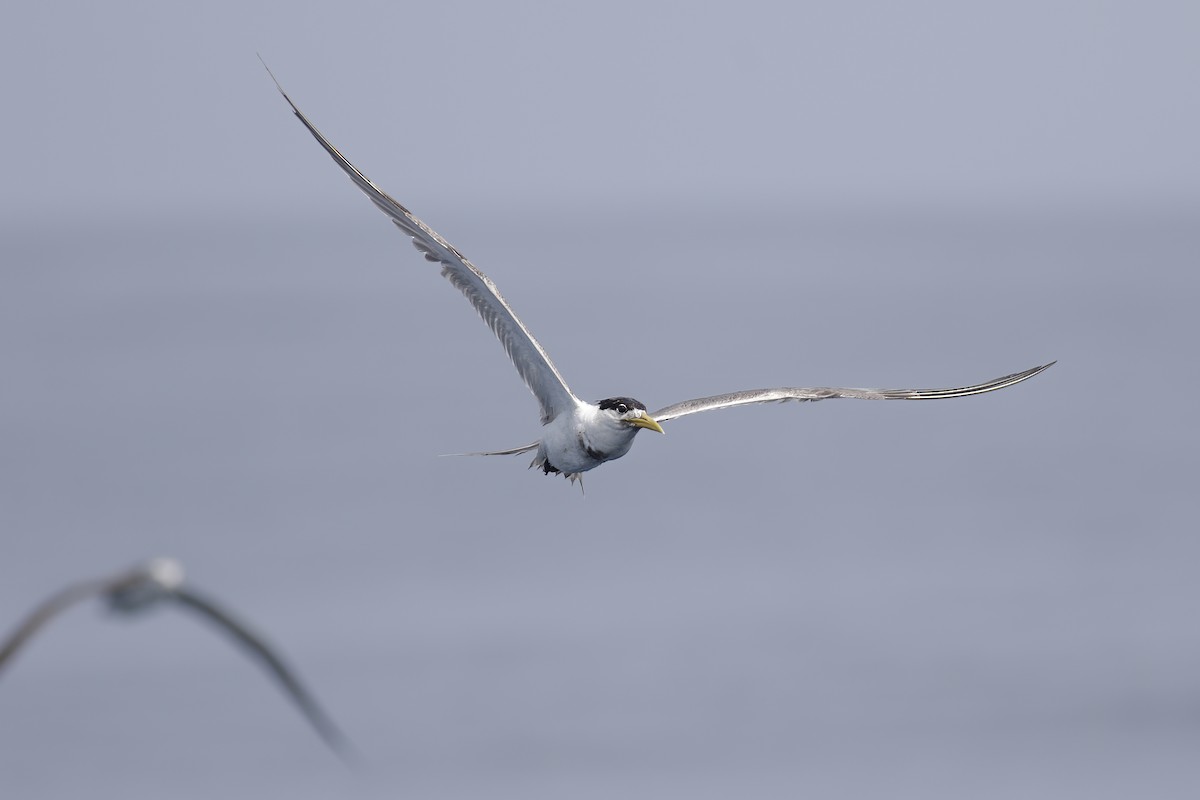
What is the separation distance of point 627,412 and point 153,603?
9799mm

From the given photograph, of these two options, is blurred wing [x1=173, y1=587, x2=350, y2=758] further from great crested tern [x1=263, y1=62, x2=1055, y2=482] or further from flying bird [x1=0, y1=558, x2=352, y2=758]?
great crested tern [x1=263, y1=62, x2=1055, y2=482]

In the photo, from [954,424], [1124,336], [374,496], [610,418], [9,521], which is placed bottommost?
[610,418]

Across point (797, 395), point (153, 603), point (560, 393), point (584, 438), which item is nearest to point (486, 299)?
point (560, 393)

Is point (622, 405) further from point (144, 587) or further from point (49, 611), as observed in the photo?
point (49, 611)

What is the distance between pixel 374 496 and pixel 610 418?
78.1 metres

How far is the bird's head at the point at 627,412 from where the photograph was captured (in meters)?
15.6

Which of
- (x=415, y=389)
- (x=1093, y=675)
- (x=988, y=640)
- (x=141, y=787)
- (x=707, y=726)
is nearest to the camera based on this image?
(x=141, y=787)

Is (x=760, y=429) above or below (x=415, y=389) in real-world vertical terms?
below

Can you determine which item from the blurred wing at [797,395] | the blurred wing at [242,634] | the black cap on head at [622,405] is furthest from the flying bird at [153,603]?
the blurred wing at [797,395]

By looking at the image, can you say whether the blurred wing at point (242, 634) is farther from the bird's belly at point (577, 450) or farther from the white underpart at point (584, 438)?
the bird's belly at point (577, 450)

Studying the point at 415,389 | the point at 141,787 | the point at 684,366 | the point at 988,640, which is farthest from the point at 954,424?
the point at 141,787

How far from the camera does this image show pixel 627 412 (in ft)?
52.1

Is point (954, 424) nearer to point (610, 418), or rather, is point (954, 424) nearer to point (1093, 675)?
point (1093, 675)

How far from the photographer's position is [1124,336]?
605 ft
